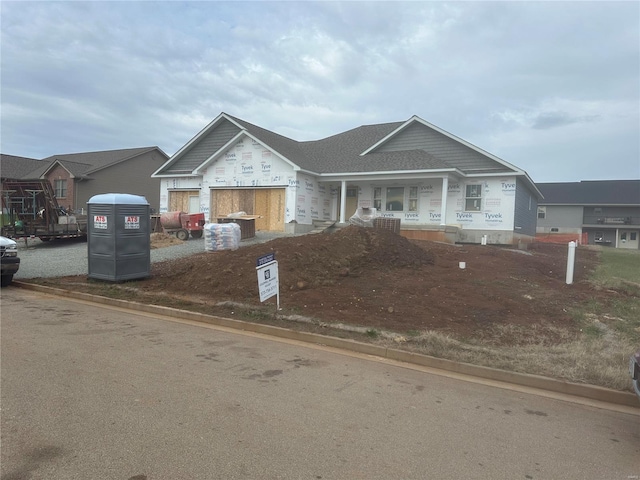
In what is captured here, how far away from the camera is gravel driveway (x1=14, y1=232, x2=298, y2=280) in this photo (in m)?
12.8

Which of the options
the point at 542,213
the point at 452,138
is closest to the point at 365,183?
the point at 452,138

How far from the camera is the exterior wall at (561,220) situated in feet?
159

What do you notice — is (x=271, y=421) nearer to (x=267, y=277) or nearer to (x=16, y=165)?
(x=267, y=277)

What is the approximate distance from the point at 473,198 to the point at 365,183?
18.5 ft

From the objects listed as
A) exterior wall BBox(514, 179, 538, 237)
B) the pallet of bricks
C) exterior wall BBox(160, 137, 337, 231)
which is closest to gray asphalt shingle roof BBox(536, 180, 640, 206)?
exterior wall BBox(514, 179, 538, 237)

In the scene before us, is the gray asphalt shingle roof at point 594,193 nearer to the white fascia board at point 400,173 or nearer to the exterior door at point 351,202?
the exterior door at point 351,202

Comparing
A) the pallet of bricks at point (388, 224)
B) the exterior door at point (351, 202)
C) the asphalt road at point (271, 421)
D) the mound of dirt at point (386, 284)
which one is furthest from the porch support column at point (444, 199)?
the asphalt road at point (271, 421)

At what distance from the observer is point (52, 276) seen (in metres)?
12.1

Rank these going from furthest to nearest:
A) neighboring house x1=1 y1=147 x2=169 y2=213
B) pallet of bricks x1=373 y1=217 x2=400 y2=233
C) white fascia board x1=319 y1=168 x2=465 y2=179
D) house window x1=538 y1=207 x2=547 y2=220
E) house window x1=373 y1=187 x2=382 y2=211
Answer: house window x1=538 y1=207 x2=547 y2=220 → neighboring house x1=1 y1=147 x2=169 y2=213 → house window x1=373 y1=187 x2=382 y2=211 → white fascia board x1=319 y1=168 x2=465 y2=179 → pallet of bricks x1=373 y1=217 x2=400 y2=233

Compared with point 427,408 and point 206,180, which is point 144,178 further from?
point 427,408

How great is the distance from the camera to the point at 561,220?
4934 centimetres

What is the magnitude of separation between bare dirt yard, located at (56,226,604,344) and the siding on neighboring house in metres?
8.01

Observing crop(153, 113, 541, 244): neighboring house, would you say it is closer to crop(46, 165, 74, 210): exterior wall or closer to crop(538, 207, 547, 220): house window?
crop(46, 165, 74, 210): exterior wall

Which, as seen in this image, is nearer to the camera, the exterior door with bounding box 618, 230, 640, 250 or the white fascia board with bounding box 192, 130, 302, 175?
the white fascia board with bounding box 192, 130, 302, 175
